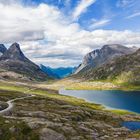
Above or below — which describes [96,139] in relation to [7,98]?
below

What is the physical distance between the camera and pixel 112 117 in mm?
161500

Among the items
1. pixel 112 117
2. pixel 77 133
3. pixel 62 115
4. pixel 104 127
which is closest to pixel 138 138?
pixel 77 133

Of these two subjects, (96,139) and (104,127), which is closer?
(96,139)

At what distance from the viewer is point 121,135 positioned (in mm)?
113688

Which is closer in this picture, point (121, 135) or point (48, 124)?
point (48, 124)

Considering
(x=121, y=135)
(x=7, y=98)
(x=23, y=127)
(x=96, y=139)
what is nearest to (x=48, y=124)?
(x=23, y=127)

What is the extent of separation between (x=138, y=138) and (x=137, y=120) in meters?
63.2

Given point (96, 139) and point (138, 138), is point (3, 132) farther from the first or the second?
point (138, 138)

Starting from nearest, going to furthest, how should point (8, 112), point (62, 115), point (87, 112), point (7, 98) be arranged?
1. point (8, 112)
2. point (62, 115)
3. point (87, 112)
4. point (7, 98)

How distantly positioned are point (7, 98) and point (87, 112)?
53177mm

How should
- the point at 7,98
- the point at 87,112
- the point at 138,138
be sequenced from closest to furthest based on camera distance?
1. the point at 138,138
2. the point at 87,112
3. the point at 7,98

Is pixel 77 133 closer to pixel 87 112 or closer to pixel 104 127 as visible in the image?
pixel 104 127

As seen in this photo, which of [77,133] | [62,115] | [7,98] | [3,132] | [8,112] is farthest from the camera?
[7,98]

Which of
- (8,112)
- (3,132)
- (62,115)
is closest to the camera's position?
(3,132)
